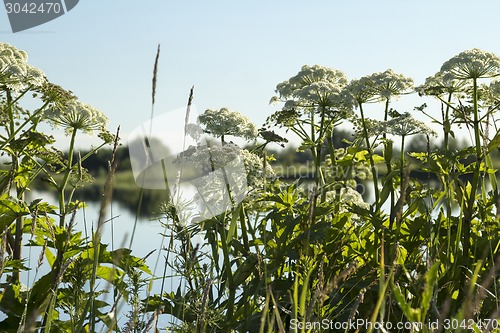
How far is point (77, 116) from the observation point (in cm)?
494

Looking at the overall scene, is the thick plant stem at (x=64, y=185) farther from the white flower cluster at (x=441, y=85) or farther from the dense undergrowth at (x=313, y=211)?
the white flower cluster at (x=441, y=85)

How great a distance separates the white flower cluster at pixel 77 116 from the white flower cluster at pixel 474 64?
2395 millimetres

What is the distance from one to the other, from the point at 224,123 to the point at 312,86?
67 cm

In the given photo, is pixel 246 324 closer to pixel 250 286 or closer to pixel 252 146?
pixel 250 286

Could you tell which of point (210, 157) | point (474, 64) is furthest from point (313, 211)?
point (474, 64)

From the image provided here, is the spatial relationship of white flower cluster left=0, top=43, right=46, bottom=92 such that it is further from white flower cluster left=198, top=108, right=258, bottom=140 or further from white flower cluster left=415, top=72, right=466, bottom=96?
white flower cluster left=415, top=72, right=466, bottom=96

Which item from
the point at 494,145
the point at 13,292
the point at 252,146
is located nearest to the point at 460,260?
the point at 494,145

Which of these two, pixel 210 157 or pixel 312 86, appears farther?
pixel 312 86

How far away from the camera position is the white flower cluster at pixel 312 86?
15.0ft

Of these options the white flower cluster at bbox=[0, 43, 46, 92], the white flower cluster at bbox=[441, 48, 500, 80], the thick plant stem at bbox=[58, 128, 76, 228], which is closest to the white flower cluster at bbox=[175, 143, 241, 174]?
the thick plant stem at bbox=[58, 128, 76, 228]

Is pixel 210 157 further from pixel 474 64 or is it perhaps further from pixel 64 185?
pixel 474 64

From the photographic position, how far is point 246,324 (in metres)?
3.48

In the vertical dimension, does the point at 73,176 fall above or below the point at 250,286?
above

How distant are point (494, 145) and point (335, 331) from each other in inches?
54.0
